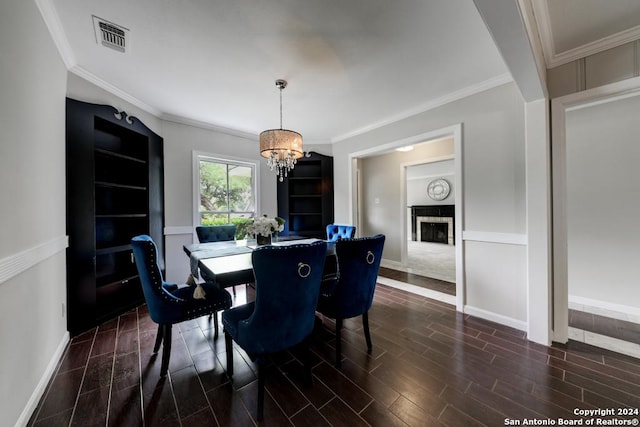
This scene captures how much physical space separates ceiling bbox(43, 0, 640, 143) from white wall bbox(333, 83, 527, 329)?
0.25 metres

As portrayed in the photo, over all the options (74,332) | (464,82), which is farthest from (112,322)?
(464,82)

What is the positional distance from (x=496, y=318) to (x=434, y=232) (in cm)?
640

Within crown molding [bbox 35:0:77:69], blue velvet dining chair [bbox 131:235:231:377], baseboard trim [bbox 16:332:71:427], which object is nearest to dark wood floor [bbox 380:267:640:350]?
blue velvet dining chair [bbox 131:235:231:377]

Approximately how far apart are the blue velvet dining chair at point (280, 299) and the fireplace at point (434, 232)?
26.3 feet

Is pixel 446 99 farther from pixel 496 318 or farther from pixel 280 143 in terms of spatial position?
pixel 496 318

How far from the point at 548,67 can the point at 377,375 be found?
120 inches

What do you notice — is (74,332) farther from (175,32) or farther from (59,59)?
(175,32)

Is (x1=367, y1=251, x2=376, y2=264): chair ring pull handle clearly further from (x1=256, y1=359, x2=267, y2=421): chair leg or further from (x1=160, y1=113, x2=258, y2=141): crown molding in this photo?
(x1=160, y1=113, x2=258, y2=141): crown molding

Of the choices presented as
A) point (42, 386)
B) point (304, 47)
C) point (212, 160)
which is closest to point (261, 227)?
point (304, 47)

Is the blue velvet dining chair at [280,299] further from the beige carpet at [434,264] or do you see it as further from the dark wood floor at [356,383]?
the beige carpet at [434,264]

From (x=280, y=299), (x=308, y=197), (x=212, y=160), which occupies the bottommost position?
(x=280, y=299)

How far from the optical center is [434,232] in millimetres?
8430

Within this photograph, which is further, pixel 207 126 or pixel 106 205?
pixel 207 126

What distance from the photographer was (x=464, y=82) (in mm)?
2518
